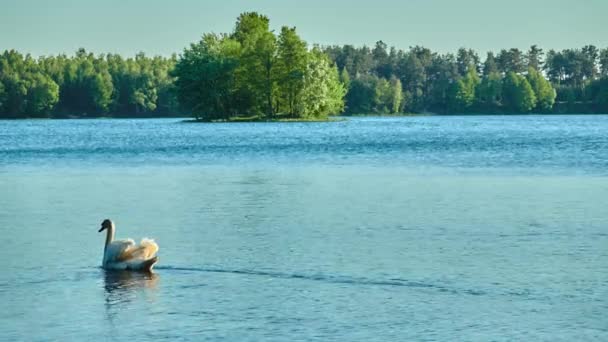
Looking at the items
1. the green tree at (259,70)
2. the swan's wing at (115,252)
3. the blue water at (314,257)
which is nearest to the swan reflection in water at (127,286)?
the blue water at (314,257)

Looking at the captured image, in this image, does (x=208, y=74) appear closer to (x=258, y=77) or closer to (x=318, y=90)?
(x=258, y=77)

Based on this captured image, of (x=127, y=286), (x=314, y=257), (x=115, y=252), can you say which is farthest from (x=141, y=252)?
(x=314, y=257)

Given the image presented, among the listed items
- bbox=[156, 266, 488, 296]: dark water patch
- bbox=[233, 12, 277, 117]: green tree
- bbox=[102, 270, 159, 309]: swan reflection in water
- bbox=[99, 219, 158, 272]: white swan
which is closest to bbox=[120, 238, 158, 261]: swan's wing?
bbox=[99, 219, 158, 272]: white swan

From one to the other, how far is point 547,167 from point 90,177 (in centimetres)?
1977

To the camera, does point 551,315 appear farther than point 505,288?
No

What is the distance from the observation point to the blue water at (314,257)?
18.3 meters

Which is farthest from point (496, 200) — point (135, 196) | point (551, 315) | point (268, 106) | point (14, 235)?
point (268, 106)

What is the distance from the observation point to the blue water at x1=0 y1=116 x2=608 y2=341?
18.3m

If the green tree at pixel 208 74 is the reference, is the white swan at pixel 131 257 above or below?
below

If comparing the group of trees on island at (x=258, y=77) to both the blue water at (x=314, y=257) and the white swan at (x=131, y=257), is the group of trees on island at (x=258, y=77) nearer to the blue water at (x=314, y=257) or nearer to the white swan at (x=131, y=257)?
the blue water at (x=314, y=257)

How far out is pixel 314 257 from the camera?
956 inches

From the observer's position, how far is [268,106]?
14425 centimetres

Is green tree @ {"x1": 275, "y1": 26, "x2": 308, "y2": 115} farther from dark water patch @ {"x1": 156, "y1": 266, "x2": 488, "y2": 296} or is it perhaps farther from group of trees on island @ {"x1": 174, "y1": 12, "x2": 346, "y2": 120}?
dark water patch @ {"x1": 156, "y1": 266, "x2": 488, "y2": 296}

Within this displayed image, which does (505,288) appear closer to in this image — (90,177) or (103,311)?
(103,311)
